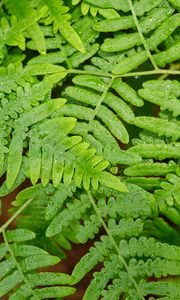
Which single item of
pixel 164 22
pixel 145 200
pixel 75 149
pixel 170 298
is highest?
pixel 164 22

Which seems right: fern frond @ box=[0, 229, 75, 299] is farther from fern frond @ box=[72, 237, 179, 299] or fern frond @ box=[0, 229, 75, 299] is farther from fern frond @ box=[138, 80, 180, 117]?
fern frond @ box=[138, 80, 180, 117]

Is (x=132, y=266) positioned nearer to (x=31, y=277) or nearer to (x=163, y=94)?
(x=31, y=277)

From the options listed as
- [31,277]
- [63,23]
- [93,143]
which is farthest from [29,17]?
[31,277]

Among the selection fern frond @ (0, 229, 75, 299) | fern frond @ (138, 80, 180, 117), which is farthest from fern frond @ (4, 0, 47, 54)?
fern frond @ (0, 229, 75, 299)

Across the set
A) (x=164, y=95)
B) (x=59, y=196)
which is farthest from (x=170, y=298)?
(x=164, y=95)

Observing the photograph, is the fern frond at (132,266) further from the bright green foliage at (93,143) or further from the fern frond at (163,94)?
the fern frond at (163,94)

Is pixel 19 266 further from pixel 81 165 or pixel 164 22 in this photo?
pixel 164 22

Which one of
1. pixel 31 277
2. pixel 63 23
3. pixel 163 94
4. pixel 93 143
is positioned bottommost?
pixel 31 277

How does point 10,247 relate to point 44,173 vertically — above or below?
below

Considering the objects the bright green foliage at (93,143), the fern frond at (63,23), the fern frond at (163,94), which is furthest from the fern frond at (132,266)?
the fern frond at (63,23)
